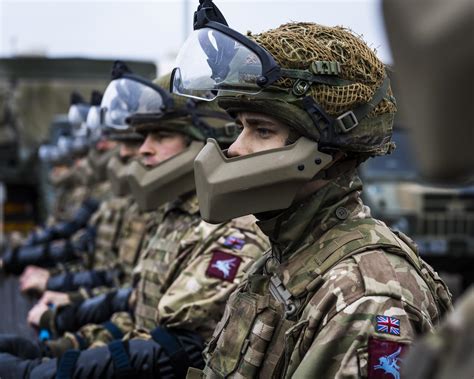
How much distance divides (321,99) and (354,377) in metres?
0.79

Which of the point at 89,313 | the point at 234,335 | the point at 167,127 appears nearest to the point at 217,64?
the point at 234,335

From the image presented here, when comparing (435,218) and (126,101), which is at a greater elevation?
(126,101)

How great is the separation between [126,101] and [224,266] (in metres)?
1.44

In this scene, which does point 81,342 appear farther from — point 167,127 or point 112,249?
point 112,249

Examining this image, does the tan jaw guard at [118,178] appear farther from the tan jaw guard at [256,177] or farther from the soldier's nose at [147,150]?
the tan jaw guard at [256,177]

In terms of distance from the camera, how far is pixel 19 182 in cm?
1656

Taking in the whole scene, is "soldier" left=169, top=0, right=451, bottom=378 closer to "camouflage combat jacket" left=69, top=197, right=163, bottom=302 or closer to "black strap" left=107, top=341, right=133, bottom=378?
"black strap" left=107, top=341, right=133, bottom=378

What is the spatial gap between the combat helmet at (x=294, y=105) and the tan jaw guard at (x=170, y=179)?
1.50 m

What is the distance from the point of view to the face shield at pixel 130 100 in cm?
401

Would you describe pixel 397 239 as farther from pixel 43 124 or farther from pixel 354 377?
pixel 43 124

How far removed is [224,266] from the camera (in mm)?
3141

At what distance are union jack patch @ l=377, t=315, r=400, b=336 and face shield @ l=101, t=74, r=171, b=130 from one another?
2.30m

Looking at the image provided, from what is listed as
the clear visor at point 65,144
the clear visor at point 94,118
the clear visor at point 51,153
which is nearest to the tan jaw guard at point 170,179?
the clear visor at point 94,118

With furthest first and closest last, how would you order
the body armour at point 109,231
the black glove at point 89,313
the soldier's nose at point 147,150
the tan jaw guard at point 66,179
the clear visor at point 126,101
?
1. the tan jaw guard at point 66,179
2. the body armour at point 109,231
3. the black glove at point 89,313
4. the clear visor at point 126,101
5. the soldier's nose at point 147,150
